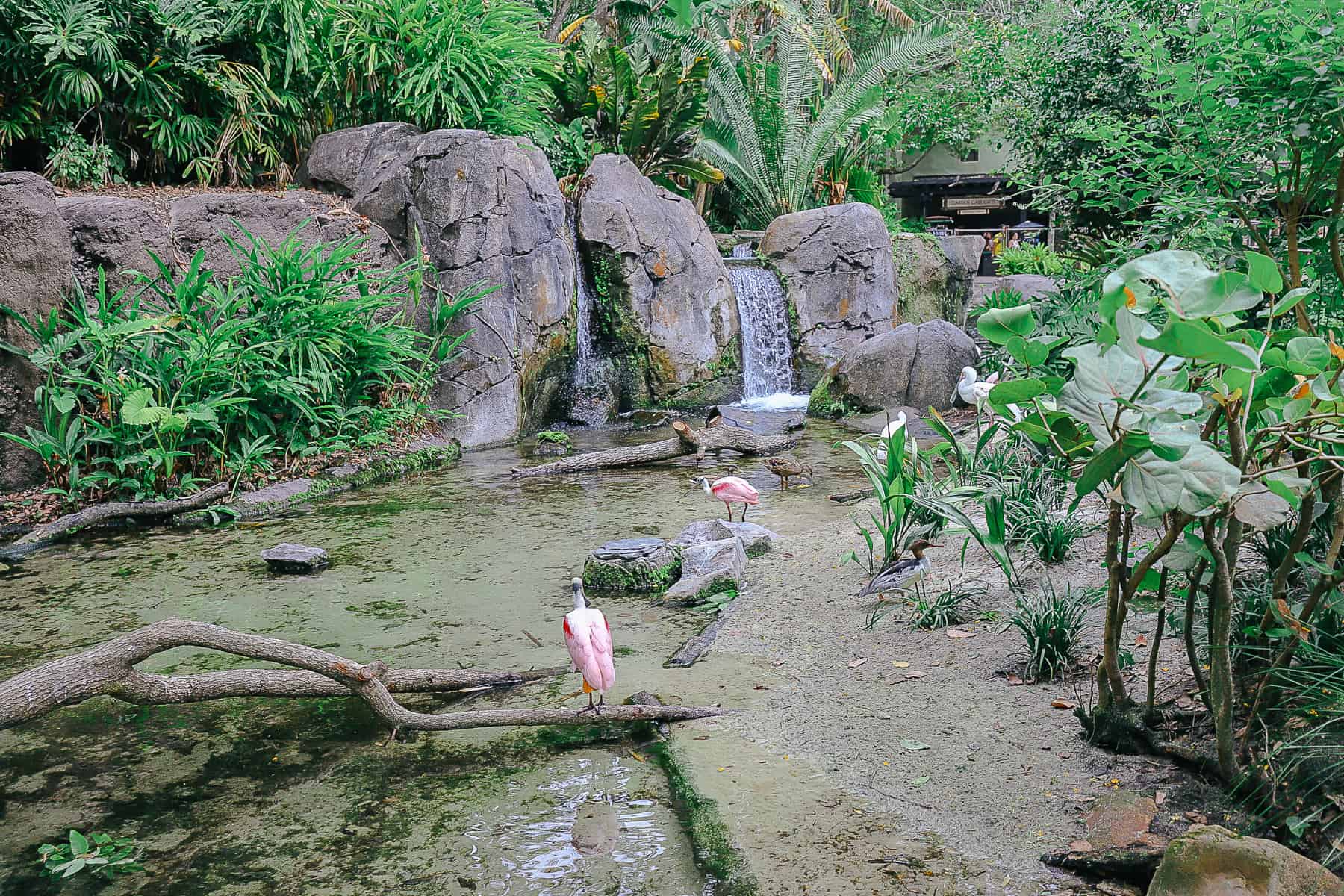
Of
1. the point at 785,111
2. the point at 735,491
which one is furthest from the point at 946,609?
the point at 785,111

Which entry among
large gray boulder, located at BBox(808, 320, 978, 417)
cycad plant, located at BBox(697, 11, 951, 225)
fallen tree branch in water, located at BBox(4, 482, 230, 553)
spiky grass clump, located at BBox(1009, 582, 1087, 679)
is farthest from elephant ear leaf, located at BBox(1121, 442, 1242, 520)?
cycad plant, located at BBox(697, 11, 951, 225)

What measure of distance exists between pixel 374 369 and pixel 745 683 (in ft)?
19.0

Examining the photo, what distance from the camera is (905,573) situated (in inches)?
177

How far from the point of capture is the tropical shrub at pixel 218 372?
719 cm

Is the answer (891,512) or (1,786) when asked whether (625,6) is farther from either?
(1,786)

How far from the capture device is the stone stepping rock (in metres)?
5.74

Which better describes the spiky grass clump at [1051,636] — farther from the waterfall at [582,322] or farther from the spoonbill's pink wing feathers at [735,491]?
the waterfall at [582,322]

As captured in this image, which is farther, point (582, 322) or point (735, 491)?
point (582, 322)

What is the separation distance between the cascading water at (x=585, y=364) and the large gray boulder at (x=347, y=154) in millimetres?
2250

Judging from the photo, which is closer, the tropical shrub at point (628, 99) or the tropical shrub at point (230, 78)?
the tropical shrub at point (230, 78)

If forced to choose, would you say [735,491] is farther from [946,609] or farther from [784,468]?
[946,609]

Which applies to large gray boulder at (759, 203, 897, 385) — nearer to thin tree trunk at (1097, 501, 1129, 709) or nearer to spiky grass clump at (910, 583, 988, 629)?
spiky grass clump at (910, 583, 988, 629)

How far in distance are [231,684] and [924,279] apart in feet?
43.8

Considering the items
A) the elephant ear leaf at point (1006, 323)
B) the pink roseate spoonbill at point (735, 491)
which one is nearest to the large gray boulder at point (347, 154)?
the pink roseate spoonbill at point (735, 491)
